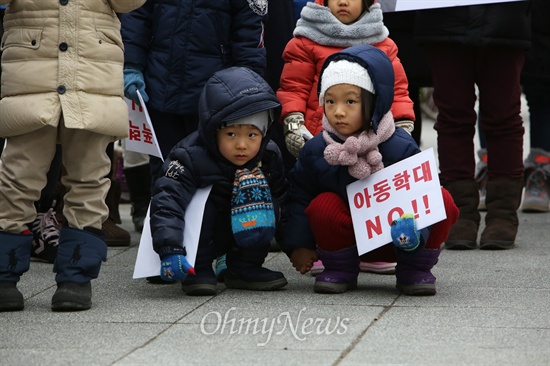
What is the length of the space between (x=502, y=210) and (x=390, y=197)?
152 cm

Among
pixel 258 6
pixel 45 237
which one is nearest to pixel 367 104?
pixel 258 6

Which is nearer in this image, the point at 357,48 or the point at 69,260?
the point at 69,260

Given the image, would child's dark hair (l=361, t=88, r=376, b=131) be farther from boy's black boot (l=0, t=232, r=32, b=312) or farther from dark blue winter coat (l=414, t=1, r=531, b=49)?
boy's black boot (l=0, t=232, r=32, b=312)

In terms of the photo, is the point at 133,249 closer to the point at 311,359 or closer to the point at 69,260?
the point at 69,260

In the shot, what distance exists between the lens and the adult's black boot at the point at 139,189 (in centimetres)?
716

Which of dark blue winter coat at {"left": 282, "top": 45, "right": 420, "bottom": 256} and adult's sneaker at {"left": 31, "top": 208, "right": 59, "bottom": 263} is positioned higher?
dark blue winter coat at {"left": 282, "top": 45, "right": 420, "bottom": 256}

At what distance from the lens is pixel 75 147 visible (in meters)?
4.82

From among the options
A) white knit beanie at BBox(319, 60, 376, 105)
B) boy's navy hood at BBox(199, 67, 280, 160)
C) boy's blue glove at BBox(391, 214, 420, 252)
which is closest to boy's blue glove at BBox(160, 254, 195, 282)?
boy's navy hood at BBox(199, 67, 280, 160)

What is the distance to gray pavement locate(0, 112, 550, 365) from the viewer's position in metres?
3.95

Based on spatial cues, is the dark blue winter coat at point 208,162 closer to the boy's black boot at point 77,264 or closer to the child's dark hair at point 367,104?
the boy's black boot at point 77,264

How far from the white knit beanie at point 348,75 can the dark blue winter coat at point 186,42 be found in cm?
76

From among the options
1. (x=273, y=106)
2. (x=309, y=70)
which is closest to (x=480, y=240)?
(x=309, y=70)

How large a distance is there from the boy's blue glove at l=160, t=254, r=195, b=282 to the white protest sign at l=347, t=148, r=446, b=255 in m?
0.71

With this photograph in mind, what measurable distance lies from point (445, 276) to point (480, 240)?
3.00 ft
